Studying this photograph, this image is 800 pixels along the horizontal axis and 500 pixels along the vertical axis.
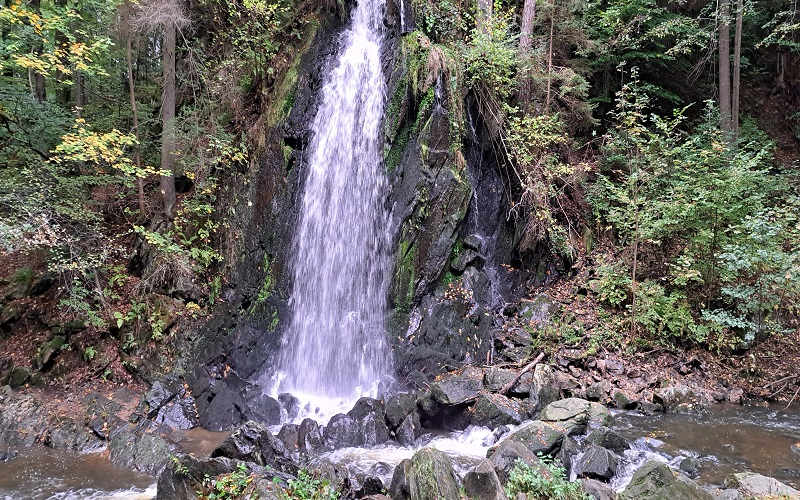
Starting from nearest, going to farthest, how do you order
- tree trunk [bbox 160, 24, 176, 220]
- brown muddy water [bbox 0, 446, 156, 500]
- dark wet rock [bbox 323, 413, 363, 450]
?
1. brown muddy water [bbox 0, 446, 156, 500]
2. dark wet rock [bbox 323, 413, 363, 450]
3. tree trunk [bbox 160, 24, 176, 220]

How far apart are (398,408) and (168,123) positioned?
27.0ft

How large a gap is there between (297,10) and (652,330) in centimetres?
1148

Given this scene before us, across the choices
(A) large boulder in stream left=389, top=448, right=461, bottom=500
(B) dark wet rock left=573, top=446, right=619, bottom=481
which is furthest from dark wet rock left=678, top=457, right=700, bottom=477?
(A) large boulder in stream left=389, top=448, right=461, bottom=500

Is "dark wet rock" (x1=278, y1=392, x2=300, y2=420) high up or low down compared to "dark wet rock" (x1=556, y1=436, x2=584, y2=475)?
down

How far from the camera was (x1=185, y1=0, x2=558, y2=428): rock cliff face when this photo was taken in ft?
27.2

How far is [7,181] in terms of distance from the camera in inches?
302

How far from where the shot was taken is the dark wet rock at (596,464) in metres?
5.01

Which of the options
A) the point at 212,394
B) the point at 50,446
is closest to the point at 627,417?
the point at 212,394

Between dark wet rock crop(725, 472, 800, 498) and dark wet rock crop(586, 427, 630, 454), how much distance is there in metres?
1.23

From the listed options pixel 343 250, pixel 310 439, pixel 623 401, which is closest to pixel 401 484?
pixel 310 439

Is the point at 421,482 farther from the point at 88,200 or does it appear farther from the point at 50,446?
the point at 88,200

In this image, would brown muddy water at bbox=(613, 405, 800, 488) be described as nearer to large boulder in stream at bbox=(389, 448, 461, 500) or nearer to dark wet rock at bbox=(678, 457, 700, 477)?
dark wet rock at bbox=(678, 457, 700, 477)

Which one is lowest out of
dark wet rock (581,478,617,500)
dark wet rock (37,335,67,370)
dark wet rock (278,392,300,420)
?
dark wet rock (278,392,300,420)

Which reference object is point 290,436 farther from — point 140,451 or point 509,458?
point 509,458
